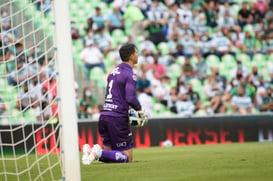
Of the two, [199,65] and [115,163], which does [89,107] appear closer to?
[199,65]

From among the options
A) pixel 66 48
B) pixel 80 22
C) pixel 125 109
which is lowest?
pixel 125 109

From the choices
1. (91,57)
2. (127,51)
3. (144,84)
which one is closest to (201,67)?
(144,84)

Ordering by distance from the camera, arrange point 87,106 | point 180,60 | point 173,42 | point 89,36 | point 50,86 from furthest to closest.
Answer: point 173,42, point 180,60, point 89,36, point 87,106, point 50,86

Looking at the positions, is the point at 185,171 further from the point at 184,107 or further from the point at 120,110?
the point at 184,107

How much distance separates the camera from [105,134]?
9898 mm

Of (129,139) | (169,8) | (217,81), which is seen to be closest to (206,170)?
(129,139)

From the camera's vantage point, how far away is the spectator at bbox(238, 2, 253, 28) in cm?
1980

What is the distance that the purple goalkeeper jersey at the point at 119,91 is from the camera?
9469mm

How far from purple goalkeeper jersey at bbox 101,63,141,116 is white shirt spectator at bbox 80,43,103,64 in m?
8.22

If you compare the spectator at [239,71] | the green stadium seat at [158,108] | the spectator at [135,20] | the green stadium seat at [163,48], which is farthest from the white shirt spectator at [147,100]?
the spectator at [239,71]

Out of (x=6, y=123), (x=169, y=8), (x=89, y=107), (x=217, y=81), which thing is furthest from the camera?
(x=169, y=8)

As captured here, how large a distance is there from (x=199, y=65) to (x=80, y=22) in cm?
344

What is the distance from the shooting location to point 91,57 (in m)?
18.0

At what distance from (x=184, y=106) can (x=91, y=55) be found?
9.14 feet
